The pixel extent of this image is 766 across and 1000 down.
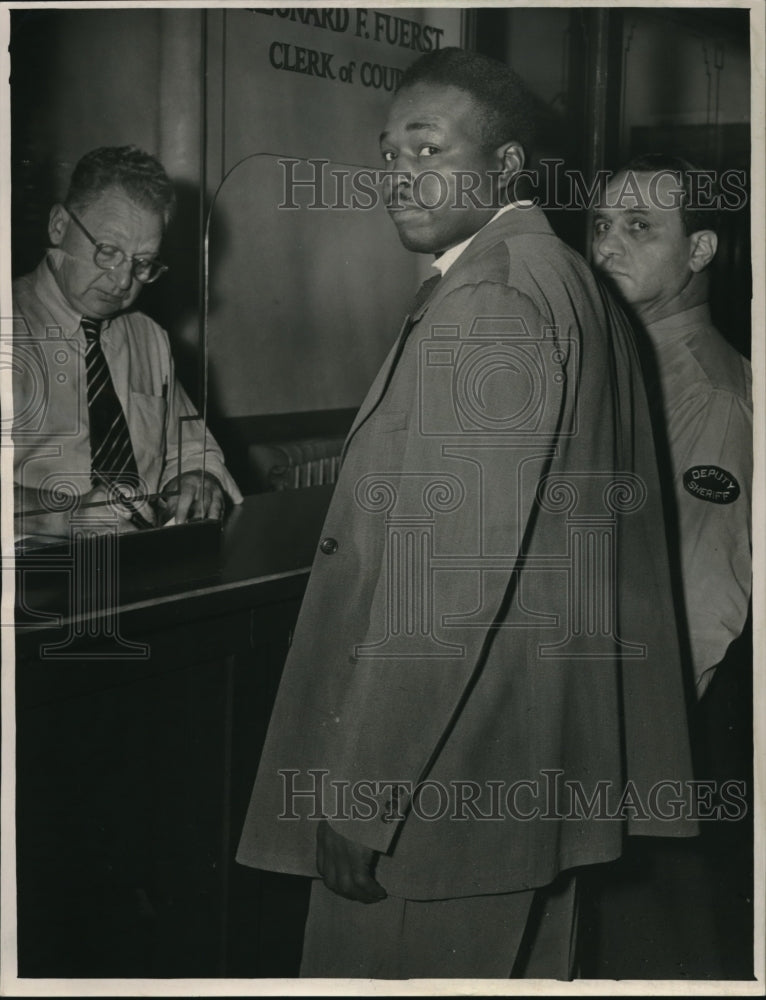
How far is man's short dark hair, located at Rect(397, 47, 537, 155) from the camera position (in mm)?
1687

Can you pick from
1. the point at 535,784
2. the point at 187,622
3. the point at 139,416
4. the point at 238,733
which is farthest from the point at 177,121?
the point at 535,784

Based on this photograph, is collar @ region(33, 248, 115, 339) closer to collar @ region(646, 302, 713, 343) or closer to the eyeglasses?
the eyeglasses

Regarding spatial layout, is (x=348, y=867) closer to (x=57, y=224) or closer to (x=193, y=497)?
(x=193, y=497)

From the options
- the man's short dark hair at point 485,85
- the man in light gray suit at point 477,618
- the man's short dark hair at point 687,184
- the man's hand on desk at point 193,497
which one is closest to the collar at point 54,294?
the man's hand on desk at point 193,497

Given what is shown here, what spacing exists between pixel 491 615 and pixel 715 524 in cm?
59

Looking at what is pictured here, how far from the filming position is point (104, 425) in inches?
70.8

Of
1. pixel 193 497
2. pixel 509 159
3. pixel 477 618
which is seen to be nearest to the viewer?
pixel 477 618

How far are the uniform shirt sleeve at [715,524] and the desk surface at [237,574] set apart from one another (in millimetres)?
644

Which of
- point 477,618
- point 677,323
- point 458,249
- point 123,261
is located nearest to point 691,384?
point 677,323

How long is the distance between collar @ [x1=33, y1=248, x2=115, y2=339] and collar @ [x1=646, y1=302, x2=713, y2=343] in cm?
98

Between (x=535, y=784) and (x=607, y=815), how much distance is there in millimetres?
156

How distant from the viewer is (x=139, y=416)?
188 cm

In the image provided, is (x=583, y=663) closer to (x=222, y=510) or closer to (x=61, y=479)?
(x=222, y=510)

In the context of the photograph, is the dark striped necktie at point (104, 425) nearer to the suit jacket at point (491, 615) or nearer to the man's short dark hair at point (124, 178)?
the man's short dark hair at point (124, 178)
